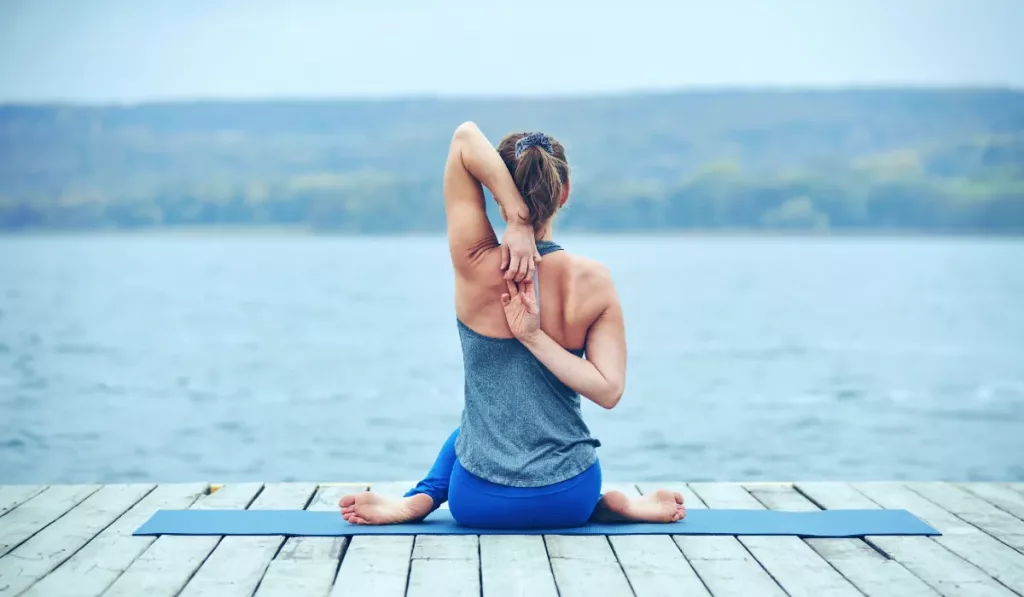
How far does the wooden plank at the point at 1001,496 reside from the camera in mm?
3332

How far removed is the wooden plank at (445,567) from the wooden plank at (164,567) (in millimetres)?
536

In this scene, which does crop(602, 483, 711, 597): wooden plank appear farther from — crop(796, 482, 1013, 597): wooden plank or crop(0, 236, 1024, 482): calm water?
crop(0, 236, 1024, 482): calm water

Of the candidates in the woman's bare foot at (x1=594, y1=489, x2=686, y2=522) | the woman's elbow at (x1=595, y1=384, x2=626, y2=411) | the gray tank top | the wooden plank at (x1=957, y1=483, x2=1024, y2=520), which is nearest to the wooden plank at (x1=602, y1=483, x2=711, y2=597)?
the woman's bare foot at (x1=594, y1=489, x2=686, y2=522)

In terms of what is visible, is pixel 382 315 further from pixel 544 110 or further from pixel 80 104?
pixel 80 104

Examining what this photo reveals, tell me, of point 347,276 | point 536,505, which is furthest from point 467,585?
point 347,276

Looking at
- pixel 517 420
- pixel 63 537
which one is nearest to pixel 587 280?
pixel 517 420

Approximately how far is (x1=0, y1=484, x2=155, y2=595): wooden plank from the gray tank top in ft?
3.42

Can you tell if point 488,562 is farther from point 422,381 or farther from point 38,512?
point 422,381

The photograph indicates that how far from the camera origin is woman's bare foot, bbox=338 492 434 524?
3.03m

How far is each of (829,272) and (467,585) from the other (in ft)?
183

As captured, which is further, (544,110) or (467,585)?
(544,110)

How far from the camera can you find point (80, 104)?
64.0m

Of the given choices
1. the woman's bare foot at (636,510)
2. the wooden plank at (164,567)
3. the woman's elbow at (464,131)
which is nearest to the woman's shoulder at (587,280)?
the woman's elbow at (464,131)

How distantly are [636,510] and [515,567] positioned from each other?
1.81 feet
